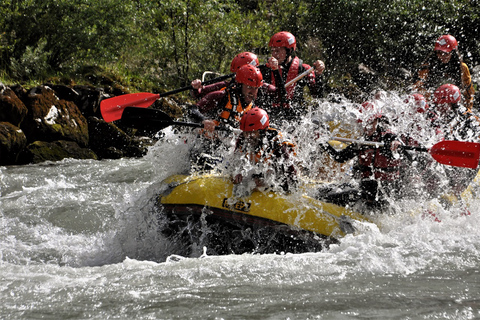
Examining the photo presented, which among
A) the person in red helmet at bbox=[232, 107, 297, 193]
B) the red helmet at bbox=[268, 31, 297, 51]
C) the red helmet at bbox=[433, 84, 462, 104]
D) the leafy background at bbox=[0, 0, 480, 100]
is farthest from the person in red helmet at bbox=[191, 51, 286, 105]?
the leafy background at bbox=[0, 0, 480, 100]

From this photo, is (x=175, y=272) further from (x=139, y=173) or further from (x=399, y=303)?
(x=139, y=173)

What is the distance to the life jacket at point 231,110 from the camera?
15.6ft

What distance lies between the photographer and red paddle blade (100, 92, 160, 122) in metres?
5.23

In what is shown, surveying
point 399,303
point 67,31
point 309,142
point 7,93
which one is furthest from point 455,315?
point 67,31

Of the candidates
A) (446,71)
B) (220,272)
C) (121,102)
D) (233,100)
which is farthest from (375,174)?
(446,71)

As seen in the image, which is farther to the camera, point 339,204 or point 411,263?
point 339,204

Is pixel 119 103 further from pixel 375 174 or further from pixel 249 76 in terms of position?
pixel 375 174

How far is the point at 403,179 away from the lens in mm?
4414

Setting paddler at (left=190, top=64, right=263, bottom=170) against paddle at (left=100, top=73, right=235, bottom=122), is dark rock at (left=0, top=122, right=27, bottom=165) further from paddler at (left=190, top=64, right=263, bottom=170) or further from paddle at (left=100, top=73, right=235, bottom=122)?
paddler at (left=190, top=64, right=263, bottom=170)

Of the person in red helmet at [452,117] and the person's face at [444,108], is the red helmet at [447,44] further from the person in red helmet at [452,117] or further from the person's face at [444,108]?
the person's face at [444,108]

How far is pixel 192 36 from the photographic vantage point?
1096cm

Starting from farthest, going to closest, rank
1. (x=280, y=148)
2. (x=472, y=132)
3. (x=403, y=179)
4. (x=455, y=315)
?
1. (x=472, y=132)
2. (x=403, y=179)
3. (x=280, y=148)
4. (x=455, y=315)

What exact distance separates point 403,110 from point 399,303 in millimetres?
2771

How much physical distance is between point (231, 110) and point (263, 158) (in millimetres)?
856
